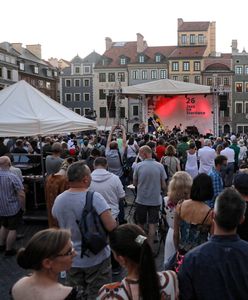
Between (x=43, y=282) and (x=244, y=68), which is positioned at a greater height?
(x=244, y=68)

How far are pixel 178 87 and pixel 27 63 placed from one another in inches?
1722

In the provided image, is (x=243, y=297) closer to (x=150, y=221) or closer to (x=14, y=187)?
(x=150, y=221)

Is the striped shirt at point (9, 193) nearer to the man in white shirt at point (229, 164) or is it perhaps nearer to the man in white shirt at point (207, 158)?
the man in white shirt at point (207, 158)

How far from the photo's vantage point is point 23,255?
2568 millimetres

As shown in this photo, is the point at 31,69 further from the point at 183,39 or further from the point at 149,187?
the point at 149,187

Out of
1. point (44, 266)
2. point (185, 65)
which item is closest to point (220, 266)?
point (44, 266)

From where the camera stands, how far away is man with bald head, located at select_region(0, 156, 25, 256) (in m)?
6.83

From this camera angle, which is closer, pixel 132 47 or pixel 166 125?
pixel 166 125

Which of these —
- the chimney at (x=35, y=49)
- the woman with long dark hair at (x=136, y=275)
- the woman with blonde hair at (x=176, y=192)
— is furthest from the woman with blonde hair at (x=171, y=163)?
the chimney at (x=35, y=49)

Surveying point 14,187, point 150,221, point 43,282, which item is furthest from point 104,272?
point 14,187

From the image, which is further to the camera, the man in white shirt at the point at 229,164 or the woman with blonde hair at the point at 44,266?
the man in white shirt at the point at 229,164

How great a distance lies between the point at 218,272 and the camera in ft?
8.37

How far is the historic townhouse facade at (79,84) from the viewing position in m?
63.4

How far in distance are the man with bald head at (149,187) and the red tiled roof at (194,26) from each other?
56.4m
